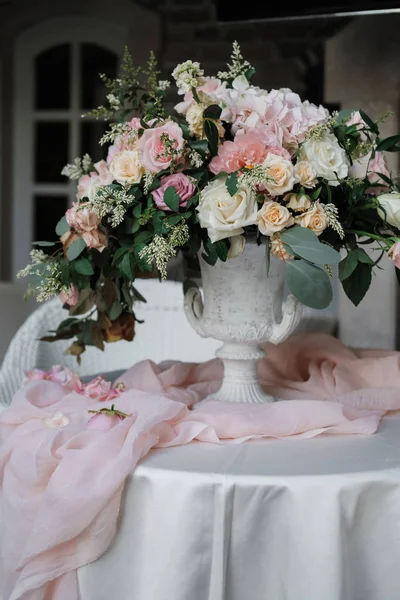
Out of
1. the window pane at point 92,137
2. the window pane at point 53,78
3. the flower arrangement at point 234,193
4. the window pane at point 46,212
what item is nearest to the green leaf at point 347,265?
the flower arrangement at point 234,193

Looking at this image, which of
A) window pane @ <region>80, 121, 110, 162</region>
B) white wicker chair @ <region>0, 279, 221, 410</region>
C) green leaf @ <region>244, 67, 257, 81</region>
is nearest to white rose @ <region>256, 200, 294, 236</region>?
green leaf @ <region>244, 67, 257, 81</region>

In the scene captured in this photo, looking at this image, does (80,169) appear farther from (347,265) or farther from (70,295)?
(347,265)

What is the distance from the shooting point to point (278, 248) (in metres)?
1.34

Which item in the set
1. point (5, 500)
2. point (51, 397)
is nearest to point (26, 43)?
point (51, 397)

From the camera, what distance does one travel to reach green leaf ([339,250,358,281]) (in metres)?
1.40

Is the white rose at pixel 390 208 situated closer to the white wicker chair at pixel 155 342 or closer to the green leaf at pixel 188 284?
the green leaf at pixel 188 284

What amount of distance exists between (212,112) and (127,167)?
18 centimetres

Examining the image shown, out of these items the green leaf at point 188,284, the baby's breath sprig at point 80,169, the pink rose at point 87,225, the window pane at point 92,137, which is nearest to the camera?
the pink rose at point 87,225

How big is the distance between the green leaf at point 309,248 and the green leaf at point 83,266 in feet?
1.20

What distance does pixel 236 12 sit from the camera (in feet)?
12.3

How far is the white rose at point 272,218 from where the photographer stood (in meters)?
1.32

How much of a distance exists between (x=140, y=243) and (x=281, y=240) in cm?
24

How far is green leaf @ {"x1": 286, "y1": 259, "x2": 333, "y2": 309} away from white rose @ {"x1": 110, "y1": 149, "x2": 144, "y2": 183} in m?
0.32

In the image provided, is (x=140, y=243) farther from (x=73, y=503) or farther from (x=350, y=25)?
(x=350, y=25)
